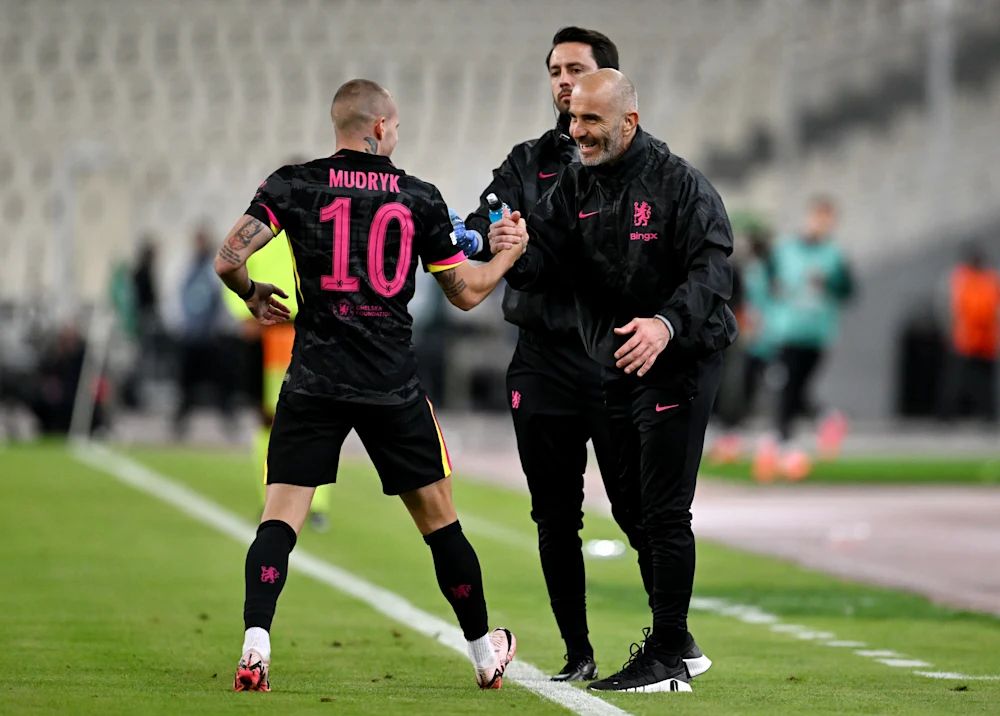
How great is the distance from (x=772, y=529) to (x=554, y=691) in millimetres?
7488

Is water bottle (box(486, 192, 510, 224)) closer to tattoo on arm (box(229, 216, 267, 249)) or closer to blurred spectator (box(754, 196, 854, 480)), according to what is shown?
tattoo on arm (box(229, 216, 267, 249))

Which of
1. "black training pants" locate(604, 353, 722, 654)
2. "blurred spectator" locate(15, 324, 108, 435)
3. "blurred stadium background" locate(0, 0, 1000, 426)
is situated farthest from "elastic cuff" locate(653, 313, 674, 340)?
"blurred stadium background" locate(0, 0, 1000, 426)

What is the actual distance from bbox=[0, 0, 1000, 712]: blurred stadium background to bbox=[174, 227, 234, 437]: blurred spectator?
1.66ft

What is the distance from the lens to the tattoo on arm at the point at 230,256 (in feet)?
21.6

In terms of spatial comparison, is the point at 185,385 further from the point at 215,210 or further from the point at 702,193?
the point at 702,193

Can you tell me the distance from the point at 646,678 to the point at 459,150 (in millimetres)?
28310

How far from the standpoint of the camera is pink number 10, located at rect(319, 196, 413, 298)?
260 inches

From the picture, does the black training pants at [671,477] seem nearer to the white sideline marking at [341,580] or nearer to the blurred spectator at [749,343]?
the white sideline marking at [341,580]

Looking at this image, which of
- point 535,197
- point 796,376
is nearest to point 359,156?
point 535,197

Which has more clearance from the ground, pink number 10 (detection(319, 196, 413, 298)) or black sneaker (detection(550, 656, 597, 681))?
pink number 10 (detection(319, 196, 413, 298))

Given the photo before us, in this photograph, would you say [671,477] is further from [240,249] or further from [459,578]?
[240,249]

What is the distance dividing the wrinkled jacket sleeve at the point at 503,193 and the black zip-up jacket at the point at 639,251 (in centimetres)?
15

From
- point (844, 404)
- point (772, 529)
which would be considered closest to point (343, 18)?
point (844, 404)

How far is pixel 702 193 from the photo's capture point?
6.85 meters
